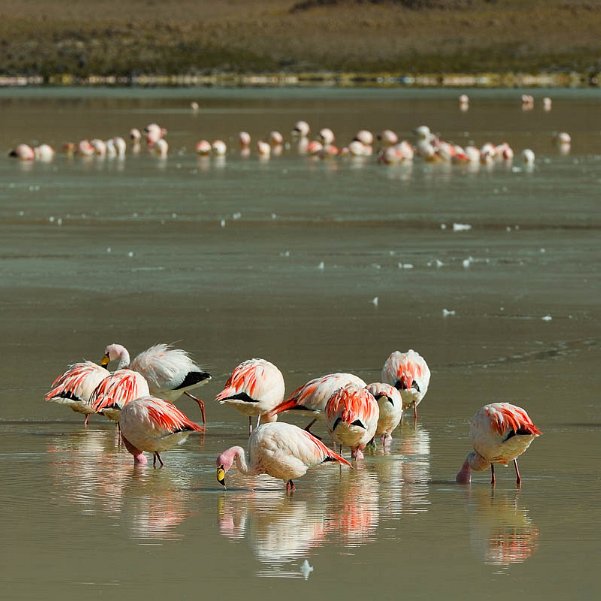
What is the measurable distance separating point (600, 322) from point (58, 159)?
21.7 m

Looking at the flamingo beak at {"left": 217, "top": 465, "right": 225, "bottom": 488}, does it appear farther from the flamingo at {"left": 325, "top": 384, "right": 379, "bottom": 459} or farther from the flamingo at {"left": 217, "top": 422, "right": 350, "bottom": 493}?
the flamingo at {"left": 325, "top": 384, "right": 379, "bottom": 459}

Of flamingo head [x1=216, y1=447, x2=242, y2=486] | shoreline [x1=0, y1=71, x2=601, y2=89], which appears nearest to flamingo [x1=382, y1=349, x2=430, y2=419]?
flamingo head [x1=216, y1=447, x2=242, y2=486]

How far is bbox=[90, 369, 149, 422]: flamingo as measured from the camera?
933 centimetres

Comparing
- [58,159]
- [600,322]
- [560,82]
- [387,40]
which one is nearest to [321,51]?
[387,40]

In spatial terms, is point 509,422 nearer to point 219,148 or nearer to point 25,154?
point 25,154

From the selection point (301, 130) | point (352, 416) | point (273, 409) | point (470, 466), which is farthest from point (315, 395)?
point (301, 130)

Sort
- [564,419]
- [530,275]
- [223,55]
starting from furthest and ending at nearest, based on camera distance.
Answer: [223,55] < [530,275] < [564,419]

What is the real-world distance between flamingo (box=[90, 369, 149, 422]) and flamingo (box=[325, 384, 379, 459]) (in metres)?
1.13

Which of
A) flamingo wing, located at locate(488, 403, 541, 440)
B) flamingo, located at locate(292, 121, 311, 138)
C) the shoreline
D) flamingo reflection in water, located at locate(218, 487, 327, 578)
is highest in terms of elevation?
flamingo wing, located at locate(488, 403, 541, 440)

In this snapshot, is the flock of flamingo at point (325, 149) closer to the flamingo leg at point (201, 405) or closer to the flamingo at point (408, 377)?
the flamingo at point (408, 377)

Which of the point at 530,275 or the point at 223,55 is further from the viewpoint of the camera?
the point at 223,55

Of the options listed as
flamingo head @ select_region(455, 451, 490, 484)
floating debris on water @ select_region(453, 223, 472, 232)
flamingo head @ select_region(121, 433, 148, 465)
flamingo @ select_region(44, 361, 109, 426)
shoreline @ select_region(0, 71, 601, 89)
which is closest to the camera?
flamingo head @ select_region(455, 451, 490, 484)

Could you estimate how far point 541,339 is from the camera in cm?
1249

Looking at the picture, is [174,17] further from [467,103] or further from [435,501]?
[435,501]
